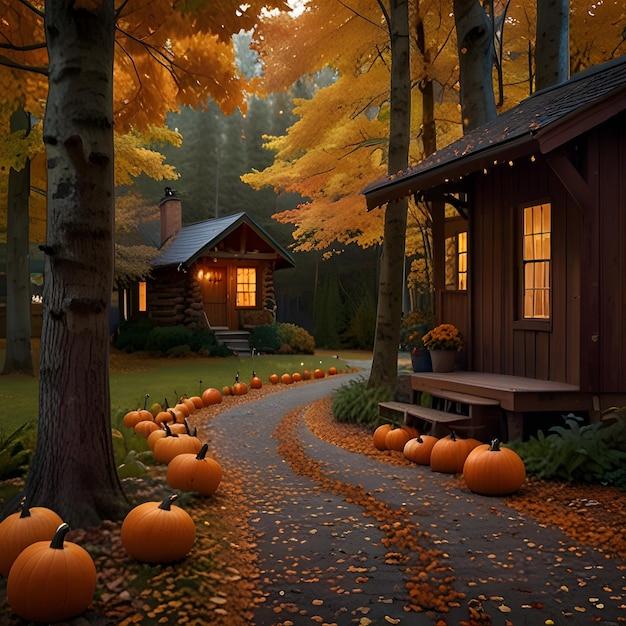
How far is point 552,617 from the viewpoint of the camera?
3.66 metres

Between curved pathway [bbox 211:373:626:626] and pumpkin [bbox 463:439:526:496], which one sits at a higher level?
pumpkin [bbox 463:439:526:496]

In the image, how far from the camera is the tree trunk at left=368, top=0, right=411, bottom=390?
10.7 metres

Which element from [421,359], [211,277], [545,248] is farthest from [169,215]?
[545,248]

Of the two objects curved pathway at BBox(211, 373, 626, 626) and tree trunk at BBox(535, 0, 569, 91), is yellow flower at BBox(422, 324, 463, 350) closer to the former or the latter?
curved pathway at BBox(211, 373, 626, 626)

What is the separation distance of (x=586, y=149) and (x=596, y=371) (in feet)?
8.08

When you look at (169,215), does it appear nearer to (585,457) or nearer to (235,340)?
(235,340)

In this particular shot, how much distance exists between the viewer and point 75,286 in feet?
15.1

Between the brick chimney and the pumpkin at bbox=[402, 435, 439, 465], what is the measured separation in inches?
871

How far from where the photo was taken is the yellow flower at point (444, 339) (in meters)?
9.48

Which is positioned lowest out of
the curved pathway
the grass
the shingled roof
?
the curved pathway

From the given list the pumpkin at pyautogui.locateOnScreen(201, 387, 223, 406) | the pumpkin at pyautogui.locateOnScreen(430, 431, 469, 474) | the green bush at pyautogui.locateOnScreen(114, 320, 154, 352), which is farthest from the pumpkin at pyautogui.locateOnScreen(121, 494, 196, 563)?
the green bush at pyautogui.locateOnScreen(114, 320, 154, 352)

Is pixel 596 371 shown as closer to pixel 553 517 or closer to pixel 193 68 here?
pixel 553 517

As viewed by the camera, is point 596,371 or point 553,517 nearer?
point 553,517

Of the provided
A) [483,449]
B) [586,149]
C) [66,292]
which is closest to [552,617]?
[483,449]
